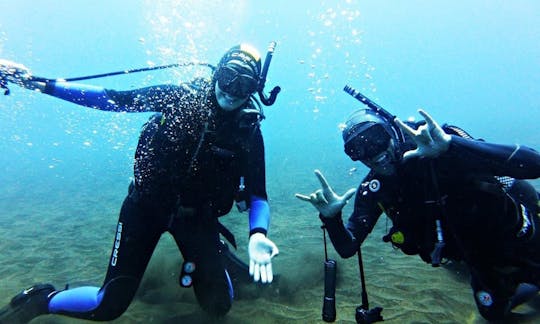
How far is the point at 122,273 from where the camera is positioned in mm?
4348

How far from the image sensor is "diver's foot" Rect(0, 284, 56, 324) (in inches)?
167

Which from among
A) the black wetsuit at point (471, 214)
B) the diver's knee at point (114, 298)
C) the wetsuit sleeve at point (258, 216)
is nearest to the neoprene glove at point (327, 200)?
the black wetsuit at point (471, 214)

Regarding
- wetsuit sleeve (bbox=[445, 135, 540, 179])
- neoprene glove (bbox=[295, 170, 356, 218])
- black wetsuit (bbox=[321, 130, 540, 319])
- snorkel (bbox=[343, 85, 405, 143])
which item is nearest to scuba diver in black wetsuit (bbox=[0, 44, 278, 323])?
neoprene glove (bbox=[295, 170, 356, 218])

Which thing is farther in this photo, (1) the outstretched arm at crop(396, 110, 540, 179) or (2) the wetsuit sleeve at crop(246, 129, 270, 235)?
(2) the wetsuit sleeve at crop(246, 129, 270, 235)

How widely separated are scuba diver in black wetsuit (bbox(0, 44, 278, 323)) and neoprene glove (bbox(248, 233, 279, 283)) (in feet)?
0.36

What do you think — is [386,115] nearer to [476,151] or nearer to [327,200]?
[476,151]

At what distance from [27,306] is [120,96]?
313cm

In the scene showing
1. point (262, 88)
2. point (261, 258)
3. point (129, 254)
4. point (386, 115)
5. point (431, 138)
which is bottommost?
point (261, 258)

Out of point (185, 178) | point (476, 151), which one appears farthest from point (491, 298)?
point (185, 178)

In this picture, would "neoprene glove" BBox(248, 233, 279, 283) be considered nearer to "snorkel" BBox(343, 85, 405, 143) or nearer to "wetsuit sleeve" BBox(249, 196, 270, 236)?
"wetsuit sleeve" BBox(249, 196, 270, 236)

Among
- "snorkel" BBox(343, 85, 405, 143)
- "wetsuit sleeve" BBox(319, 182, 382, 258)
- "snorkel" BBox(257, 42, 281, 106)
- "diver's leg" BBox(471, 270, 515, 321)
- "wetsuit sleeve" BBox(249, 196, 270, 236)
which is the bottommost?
"diver's leg" BBox(471, 270, 515, 321)

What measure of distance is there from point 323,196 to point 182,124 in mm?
2055

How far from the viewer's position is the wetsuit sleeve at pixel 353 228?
4.00m

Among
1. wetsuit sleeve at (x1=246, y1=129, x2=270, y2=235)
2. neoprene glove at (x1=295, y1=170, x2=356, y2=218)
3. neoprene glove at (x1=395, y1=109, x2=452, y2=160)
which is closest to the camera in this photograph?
neoprene glove at (x1=395, y1=109, x2=452, y2=160)
